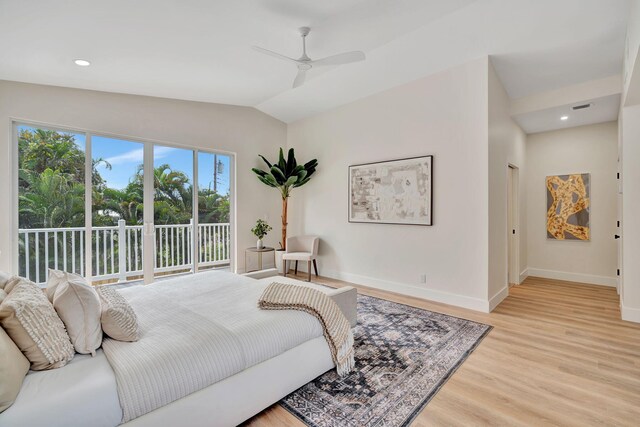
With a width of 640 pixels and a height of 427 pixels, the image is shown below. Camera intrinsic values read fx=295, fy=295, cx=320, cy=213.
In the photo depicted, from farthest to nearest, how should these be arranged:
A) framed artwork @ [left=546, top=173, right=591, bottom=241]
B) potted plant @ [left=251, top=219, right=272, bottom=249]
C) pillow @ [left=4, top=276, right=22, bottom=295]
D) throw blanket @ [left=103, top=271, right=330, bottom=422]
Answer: potted plant @ [left=251, top=219, right=272, bottom=249]
framed artwork @ [left=546, top=173, right=591, bottom=241]
pillow @ [left=4, top=276, right=22, bottom=295]
throw blanket @ [left=103, top=271, right=330, bottom=422]

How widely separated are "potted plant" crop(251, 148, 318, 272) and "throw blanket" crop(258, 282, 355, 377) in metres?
3.17

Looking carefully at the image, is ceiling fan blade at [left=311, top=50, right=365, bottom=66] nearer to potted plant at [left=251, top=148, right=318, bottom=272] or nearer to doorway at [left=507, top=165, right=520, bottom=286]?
potted plant at [left=251, top=148, right=318, bottom=272]

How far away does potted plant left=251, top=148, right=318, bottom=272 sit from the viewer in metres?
5.52

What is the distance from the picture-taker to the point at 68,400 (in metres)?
1.23

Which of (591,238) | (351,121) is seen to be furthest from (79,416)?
(591,238)

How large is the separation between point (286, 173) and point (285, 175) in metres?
0.05

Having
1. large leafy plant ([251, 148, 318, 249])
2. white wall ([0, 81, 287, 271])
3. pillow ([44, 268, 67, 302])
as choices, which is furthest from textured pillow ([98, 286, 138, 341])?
large leafy plant ([251, 148, 318, 249])

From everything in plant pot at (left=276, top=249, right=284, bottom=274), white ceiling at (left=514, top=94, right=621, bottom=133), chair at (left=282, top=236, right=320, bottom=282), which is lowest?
plant pot at (left=276, top=249, right=284, bottom=274)

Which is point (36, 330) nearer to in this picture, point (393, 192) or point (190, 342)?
point (190, 342)

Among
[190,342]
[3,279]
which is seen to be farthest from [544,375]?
[3,279]

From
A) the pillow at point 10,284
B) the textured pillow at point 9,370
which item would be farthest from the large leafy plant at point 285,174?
the textured pillow at point 9,370

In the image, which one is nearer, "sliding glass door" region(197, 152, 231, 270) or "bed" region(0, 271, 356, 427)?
"bed" region(0, 271, 356, 427)

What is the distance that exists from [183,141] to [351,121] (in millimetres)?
2769

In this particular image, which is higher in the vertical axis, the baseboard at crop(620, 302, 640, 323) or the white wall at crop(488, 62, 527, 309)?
the white wall at crop(488, 62, 527, 309)
